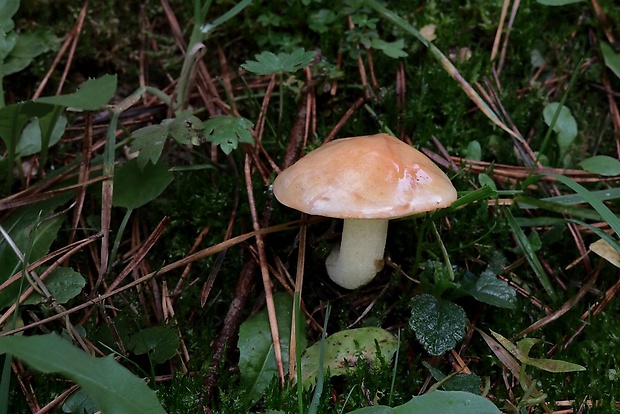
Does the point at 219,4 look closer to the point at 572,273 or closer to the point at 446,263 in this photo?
the point at 446,263

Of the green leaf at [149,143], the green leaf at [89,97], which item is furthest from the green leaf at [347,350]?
the green leaf at [89,97]

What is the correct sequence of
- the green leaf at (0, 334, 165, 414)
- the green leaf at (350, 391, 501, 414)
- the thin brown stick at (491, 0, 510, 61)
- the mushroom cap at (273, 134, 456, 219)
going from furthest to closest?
the thin brown stick at (491, 0, 510, 61) → the mushroom cap at (273, 134, 456, 219) → the green leaf at (350, 391, 501, 414) → the green leaf at (0, 334, 165, 414)

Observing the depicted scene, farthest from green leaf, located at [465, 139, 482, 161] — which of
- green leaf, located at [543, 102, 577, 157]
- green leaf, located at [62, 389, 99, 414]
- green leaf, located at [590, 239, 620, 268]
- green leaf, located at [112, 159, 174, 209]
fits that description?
green leaf, located at [62, 389, 99, 414]

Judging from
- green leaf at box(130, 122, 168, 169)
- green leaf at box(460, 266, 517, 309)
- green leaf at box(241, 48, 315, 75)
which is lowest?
green leaf at box(460, 266, 517, 309)

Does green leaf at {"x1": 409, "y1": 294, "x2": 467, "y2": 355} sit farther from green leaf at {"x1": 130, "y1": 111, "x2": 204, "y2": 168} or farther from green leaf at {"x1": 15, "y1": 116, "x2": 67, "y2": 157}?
green leaf at {"x1": 15, "y1": 116, "x2": 67, "y2": 157}

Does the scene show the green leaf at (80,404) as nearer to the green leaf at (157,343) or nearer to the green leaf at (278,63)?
the green leaf at (157,343)

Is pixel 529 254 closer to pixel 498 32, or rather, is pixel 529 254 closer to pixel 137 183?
pixel 498 32

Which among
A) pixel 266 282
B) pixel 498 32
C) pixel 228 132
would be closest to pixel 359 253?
pixel 266 282
